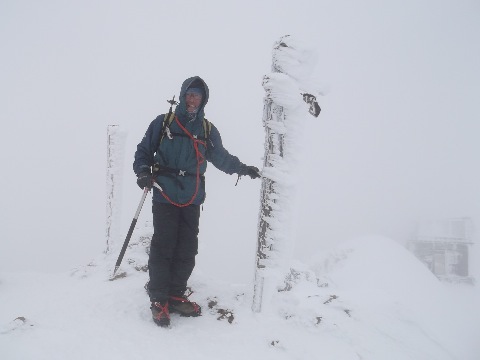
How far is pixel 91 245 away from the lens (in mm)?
66562

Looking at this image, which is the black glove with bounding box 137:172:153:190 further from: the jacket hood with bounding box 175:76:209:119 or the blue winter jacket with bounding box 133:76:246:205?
the jacket hood with bounding box 175:76:209:119

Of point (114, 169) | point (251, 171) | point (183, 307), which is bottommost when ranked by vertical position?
point (183, 307)

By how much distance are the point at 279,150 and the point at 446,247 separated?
1482 inches

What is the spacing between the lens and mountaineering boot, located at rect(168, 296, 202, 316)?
13.6 ft

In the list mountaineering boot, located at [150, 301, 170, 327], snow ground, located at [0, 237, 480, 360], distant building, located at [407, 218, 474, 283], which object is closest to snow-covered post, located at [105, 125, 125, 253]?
snow ground, located at [0, 237, 480, 360]

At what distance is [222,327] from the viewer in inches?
153

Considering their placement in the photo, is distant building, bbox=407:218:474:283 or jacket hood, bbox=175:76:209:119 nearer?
jacket hood, bbox=175:76:209:119

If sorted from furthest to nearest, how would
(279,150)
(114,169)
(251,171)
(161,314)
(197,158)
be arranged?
(114,169) < (251,171) < (197,158) < (279,150) < (161,314)

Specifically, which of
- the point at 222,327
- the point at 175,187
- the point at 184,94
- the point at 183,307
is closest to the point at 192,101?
the point at 184,94

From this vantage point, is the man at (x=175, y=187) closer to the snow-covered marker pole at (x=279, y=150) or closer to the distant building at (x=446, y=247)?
the snow-covered marker pole at (x=279, y=150)

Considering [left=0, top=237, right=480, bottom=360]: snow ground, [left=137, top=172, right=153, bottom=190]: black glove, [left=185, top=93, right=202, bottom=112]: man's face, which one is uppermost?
[left=185, top=93, right=202, bottom=112]: man's face

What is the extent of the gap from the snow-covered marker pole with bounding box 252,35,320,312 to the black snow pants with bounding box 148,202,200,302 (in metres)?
0.92

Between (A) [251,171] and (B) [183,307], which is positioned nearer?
(B) [183,307]

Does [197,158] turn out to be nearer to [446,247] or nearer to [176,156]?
[176,156]
